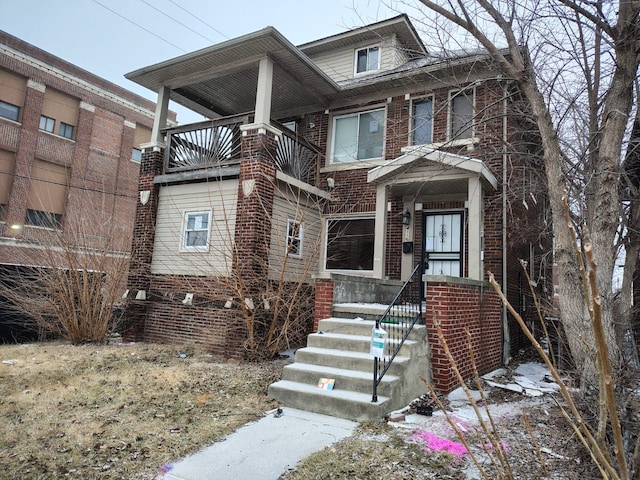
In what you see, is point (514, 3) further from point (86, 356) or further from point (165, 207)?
point (86, 356)

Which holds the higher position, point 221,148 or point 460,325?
point 221,148

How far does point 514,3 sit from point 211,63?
683 centimetres

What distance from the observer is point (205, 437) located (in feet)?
14.8

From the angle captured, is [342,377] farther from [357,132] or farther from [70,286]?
[357,132]

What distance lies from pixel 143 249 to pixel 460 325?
26.2 ft

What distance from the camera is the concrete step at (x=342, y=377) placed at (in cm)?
541

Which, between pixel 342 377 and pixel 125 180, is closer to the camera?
pixel 342 377

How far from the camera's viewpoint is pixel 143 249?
36.3 feet

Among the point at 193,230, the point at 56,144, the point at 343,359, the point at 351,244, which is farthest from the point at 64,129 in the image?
the point at 343,359

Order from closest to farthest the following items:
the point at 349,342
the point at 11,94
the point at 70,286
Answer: the point at 349,342
the point at 70,286
the point at 11,94

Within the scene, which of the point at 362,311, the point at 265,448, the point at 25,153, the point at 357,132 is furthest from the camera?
the point at 25,153

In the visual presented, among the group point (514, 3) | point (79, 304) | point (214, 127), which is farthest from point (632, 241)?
point (79, 304)

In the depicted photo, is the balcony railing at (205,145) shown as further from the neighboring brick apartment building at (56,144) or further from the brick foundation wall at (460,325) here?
the neighboring brick apartment building at (56,144)

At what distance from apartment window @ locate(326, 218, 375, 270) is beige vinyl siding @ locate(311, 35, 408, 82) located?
458cm
